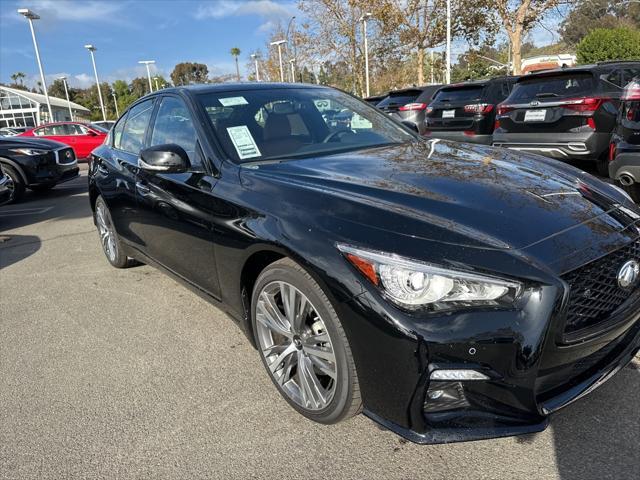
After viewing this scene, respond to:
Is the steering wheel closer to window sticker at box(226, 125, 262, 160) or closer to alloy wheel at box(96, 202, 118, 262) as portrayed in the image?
window sticker at box(226, 125, 262, 160)

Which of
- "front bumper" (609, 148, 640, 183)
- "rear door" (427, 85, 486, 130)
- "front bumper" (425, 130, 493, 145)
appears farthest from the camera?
"rear door" (427, 85, 486, 130)

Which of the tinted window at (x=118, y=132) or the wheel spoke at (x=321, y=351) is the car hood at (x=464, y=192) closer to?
the wheel spoke at (x=321, y=351)

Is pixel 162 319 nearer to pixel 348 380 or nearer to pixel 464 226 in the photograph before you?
pixel 348 380

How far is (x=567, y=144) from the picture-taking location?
20.1 feet

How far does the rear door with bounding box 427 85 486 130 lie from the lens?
870 centimetres

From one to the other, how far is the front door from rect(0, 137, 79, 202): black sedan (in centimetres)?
695

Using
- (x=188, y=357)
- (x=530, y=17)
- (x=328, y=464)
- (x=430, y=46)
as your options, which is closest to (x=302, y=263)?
(x=328, y=464)

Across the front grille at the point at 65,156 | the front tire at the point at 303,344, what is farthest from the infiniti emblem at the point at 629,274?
the front grille at the point at 65,156

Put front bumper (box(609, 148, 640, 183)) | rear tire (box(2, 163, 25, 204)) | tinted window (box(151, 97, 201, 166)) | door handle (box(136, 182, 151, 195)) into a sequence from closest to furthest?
tinted window (box(151, 97, 201, 166)) < door handle (box(136, 182, 151, 195)) < front bumper (box(609, 148, 640, 183)) < rear tire (box(2, 163, 25, 204))

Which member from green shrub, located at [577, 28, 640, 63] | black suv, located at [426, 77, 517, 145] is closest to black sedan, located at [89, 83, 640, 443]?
black suv, located at [426, 77, 517, 145]

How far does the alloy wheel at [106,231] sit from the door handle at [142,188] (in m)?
1.16

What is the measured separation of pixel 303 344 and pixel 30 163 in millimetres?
9042

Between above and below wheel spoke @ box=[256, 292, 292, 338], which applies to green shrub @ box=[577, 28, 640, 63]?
above

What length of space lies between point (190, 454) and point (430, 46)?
81.3 feet
